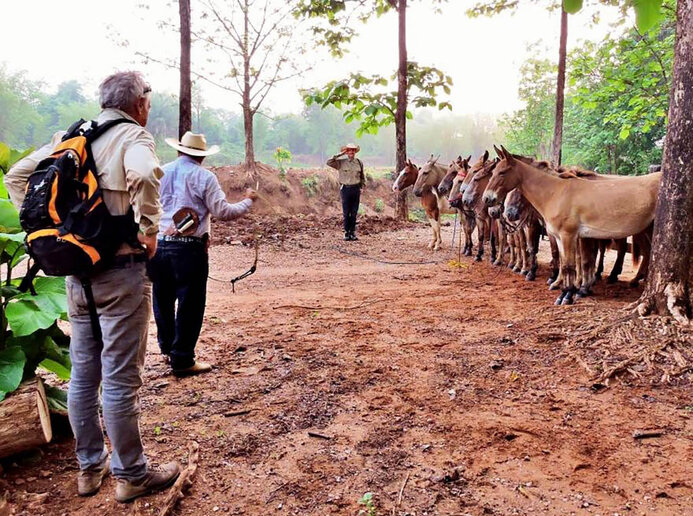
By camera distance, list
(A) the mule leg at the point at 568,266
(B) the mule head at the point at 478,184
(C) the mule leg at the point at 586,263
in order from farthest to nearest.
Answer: (B) the mule head at the point at 478,184 → (C) the mule leg at the point at 586,263 → (A) the mule leg at the point at 568,266

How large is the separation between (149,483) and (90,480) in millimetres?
329

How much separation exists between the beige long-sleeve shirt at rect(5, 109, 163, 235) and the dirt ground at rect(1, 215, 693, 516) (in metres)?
1.49

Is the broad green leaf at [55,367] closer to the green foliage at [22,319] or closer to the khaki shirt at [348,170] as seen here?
the green foliage at [22,319]

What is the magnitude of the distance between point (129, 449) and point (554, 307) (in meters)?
5.02

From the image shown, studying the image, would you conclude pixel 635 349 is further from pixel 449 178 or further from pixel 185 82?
pixel 185 82

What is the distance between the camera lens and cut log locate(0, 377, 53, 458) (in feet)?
8.55

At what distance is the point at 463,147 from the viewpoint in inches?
2120

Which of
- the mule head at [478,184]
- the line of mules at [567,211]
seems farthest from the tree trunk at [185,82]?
the mule head at [478,184]

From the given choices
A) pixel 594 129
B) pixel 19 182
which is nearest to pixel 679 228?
pixel 19 182

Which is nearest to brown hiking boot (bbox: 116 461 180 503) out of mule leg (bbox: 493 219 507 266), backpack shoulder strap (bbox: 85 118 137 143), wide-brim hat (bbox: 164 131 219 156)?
backpack shoulder strap (bbox: 85 118 137 143)

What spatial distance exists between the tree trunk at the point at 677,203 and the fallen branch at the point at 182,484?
4202mm

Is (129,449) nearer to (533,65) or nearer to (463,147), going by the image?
(533,65)

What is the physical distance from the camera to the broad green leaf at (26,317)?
2750 millimetres

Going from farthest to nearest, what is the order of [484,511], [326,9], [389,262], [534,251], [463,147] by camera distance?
Answer: [463,147] → [326,9] → [389,262] → [534,251] → [484,511]
